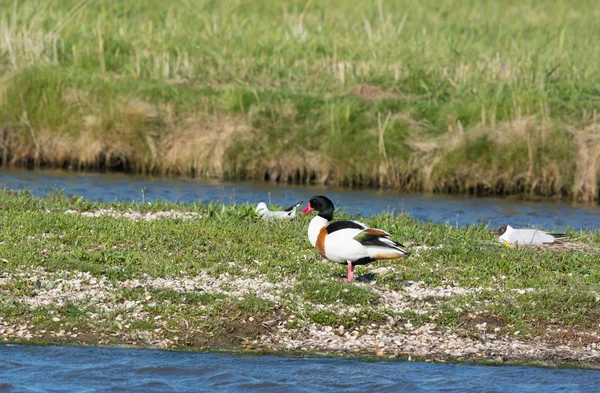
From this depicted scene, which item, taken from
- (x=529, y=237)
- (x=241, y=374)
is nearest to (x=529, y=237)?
(x=529, y=237)

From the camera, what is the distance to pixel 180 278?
1088cm

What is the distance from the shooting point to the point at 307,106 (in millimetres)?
21391

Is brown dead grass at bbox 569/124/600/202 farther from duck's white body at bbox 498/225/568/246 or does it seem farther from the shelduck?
the shelduck

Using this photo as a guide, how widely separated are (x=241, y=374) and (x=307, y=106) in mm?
12933

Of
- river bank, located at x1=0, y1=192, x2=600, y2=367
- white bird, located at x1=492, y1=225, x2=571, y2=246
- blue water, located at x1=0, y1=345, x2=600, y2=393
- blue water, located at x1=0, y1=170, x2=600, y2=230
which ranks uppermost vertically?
white bird, located at x1=492, y1=225, x2=571, y2=246

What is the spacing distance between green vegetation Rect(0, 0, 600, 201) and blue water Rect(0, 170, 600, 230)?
2.12 feet

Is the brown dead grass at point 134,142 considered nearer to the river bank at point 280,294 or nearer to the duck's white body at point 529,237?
the river bank at point 280,294

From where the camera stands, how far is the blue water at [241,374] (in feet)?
29.0

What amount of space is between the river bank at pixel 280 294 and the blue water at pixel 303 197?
5.15 metres

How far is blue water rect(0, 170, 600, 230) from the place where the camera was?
17953 millimetres

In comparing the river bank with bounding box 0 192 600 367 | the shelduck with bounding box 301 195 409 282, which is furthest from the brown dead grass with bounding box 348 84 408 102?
the shelduck with bounding box 301 195 409 282

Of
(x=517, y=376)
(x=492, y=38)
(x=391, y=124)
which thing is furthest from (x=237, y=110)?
(x=517, y=376)

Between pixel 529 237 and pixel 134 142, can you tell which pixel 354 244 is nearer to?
pixel 529 237

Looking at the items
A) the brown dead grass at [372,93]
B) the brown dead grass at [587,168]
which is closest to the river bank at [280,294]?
the brown dead grass at [587,168]
